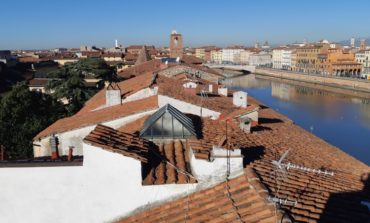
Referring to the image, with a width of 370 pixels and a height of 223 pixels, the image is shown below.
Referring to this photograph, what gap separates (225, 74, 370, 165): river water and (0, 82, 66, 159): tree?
1344 centimetres

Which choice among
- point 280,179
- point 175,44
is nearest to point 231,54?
point 175,44

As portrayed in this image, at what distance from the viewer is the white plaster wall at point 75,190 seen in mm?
4727

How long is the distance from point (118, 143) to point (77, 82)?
1686cm

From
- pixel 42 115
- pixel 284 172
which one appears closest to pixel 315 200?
pixel 284 172

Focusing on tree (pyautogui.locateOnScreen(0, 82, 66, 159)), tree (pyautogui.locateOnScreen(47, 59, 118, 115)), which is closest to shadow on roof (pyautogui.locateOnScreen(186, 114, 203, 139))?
tree (pyautogui.locateOnScreen(0, 82, 66, 159))

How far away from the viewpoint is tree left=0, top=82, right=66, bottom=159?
11991 mm

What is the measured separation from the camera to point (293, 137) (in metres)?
10.1

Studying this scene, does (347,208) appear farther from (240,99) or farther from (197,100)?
(240,99)

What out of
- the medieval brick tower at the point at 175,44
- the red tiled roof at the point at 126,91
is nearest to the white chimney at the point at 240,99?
the red tiled roof at the point at 126,91

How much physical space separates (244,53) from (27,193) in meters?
119

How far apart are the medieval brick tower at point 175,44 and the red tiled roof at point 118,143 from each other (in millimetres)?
30319

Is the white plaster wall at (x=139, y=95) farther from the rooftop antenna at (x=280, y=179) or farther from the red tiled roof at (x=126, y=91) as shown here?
the rooftop antenna at (x=280, y=179)

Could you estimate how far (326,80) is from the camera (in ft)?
203

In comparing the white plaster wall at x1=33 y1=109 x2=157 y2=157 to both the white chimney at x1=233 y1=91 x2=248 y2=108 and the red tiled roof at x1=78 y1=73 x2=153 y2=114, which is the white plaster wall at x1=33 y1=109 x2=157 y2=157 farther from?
the white chimney at x1=233 y1=91 x2=248 y2=108
